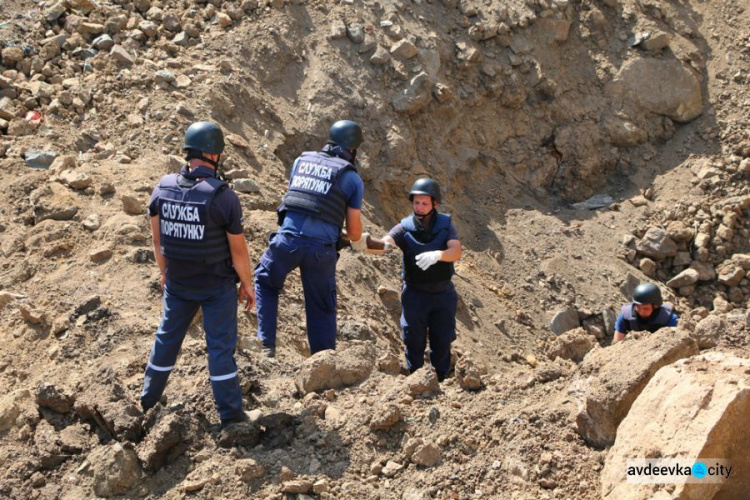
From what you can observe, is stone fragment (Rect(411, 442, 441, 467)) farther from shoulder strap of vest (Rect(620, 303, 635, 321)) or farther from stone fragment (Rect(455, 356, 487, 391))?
shoulder strap of vest (Rect(620, 303, 635, 321))

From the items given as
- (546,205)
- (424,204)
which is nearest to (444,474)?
(424,204)

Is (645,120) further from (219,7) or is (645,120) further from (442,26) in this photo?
(219,7)

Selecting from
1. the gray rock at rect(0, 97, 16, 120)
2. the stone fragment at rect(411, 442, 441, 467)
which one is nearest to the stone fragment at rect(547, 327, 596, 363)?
the stone fragment at rect(411, 442, 441, 467)

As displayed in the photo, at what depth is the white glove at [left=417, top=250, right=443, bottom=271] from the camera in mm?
6461

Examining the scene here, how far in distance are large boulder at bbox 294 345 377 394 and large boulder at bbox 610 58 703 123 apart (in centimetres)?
724

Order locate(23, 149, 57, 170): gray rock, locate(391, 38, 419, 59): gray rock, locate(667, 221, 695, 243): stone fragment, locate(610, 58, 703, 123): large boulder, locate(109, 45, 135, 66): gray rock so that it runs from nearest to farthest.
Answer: locate(23, 149, 57, 170): gray rock, locate(109, 45, 135, 66): gray rock, locate(391, 38, 419, 59): gray rock, locate(667, 221, 695, 243): stone fragment, locate(610, 58, 703, 123): large boulder

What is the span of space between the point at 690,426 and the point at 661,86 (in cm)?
854

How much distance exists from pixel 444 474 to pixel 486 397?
0.71 m

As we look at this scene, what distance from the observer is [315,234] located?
6.34 metres

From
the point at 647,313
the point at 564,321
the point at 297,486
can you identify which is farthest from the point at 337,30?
the point at 297,486

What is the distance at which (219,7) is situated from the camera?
10305mm

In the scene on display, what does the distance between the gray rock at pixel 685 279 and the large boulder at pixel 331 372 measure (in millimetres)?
5800

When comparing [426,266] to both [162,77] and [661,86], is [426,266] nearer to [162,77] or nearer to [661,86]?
[162,77]

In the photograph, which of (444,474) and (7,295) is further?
(7,295)
